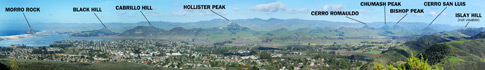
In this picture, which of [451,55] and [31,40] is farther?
[31,40]

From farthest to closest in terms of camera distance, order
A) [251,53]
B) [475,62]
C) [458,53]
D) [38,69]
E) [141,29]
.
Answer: [141,29] → [251,53] → [458,53] → [475,62] → [38,69]

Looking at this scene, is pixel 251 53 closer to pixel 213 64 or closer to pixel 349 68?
pixel 213 64

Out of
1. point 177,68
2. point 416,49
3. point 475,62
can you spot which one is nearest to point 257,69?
point 177,68

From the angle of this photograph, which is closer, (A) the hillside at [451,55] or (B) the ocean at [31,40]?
(A) the hillside at [451,55]

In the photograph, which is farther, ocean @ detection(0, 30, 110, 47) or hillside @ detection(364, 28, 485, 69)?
ocean @ detection(0, 30, 110, 47)

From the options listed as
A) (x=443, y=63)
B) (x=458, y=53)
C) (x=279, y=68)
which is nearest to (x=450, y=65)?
(x=443, y=63)

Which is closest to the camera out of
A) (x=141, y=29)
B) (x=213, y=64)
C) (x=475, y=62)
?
(x=475, y=62)

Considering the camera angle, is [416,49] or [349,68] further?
[416,49]

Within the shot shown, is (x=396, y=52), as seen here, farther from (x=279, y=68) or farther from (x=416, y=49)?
(x=279, y=68)

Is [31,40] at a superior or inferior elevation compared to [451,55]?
superior
